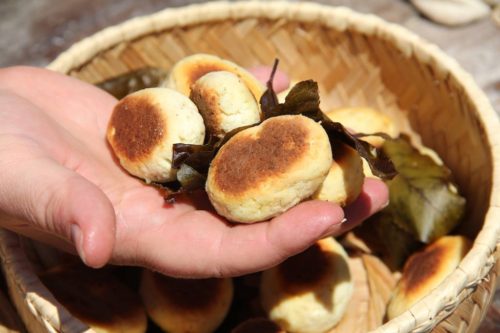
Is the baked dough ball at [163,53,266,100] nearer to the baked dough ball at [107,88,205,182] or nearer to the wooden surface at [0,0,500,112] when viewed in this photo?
the baked dough ball at [107,88,205,182]

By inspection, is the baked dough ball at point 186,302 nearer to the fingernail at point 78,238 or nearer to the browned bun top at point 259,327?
the browned bun top at point 259,327

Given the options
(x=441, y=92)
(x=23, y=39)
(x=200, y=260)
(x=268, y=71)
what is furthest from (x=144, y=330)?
(x=23, y=39)

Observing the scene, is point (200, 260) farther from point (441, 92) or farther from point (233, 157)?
point (441, 92)

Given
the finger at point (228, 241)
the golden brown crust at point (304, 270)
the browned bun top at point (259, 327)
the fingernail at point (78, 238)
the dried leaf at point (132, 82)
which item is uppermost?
the fingernail at point (78, 238)

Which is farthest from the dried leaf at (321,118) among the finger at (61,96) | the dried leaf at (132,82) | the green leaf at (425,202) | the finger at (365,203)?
the dried leaf at (132,82)

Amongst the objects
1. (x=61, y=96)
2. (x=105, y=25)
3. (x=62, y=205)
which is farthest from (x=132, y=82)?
(x=105, y=25)

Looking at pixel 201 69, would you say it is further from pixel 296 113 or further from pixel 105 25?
pixel 105 25

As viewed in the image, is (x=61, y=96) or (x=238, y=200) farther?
(x=61, y=96)
